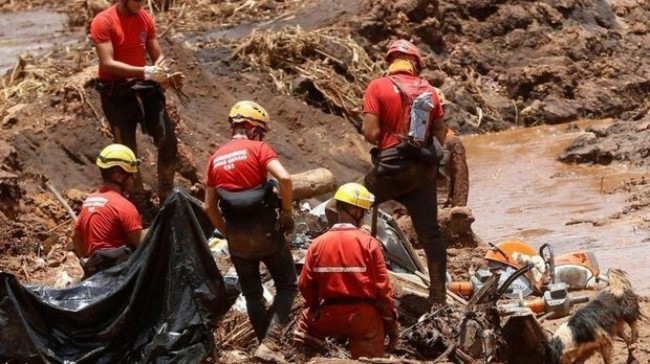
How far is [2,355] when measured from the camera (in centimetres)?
839

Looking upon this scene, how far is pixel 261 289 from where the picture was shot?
9.05 metres

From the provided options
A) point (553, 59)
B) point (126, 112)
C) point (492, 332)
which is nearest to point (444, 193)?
point (126, 112)

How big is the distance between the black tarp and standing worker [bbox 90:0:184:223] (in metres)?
2.52

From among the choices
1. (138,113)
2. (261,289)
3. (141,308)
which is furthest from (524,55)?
(141,308)

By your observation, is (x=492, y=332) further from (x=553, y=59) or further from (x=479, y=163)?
(x=553, y=59)

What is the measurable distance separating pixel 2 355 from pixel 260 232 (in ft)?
5.89

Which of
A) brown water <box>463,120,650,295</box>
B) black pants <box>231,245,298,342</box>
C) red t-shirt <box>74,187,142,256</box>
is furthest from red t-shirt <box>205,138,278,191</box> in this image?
brown water <box>463,120,650,295</box>

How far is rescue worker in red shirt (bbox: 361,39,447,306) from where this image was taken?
9.51 metres

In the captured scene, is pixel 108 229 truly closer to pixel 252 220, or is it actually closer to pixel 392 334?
pixel 252 220

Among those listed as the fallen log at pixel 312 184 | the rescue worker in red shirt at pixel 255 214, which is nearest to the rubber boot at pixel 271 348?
the rescue worker in red shirt at pixel 255 214

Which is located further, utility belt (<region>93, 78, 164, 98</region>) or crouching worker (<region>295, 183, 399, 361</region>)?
utility belt (<region>93, 78, 164, 98</region>)

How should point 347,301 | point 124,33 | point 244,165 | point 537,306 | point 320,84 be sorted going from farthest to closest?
point 320,84, point 124,33, point 537,306, point 244,165, point 347,301

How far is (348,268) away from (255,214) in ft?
3.10

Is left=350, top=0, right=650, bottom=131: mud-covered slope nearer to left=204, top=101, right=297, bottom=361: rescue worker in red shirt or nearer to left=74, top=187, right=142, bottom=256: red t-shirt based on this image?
left=204, top=101, right=297, bottom=361: rescue worker in red shirt
